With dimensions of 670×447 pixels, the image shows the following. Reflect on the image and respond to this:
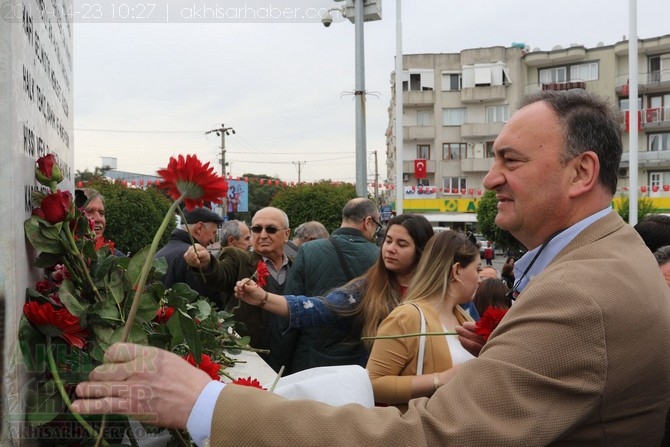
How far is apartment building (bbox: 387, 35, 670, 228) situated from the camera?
140 feet

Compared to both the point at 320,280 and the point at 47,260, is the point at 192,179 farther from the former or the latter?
the point at 320,280

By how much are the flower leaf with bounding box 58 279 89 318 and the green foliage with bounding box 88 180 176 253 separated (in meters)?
14.0

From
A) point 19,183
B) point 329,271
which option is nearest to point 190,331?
point 19,183

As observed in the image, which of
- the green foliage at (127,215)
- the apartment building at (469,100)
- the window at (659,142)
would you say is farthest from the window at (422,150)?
the green foliage at (127,215)

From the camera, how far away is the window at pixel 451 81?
4628cm

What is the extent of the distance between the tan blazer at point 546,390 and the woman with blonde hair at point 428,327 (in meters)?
1.10

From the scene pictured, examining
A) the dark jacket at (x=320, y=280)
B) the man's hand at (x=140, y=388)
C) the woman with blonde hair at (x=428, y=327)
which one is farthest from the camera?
the dark jacket at (x=320, y=280)

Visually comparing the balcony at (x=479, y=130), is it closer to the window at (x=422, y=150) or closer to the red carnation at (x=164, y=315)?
the window at (x=422, y=150)

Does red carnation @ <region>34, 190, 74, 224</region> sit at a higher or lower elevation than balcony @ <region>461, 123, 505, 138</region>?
lower

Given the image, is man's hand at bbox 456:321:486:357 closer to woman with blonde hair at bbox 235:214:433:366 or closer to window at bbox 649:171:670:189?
woman with blonde hair at bbox 235:214:433:366

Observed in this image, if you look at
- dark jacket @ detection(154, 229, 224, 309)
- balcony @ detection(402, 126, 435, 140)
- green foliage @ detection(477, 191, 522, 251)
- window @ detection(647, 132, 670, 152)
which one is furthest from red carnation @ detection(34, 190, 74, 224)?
balcony @ detection(402, 126, 435, 140)

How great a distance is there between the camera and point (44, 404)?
4.19 ft

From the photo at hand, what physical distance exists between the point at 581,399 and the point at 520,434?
0.16 m

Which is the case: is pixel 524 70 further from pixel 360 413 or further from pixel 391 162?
pixel 360 413
